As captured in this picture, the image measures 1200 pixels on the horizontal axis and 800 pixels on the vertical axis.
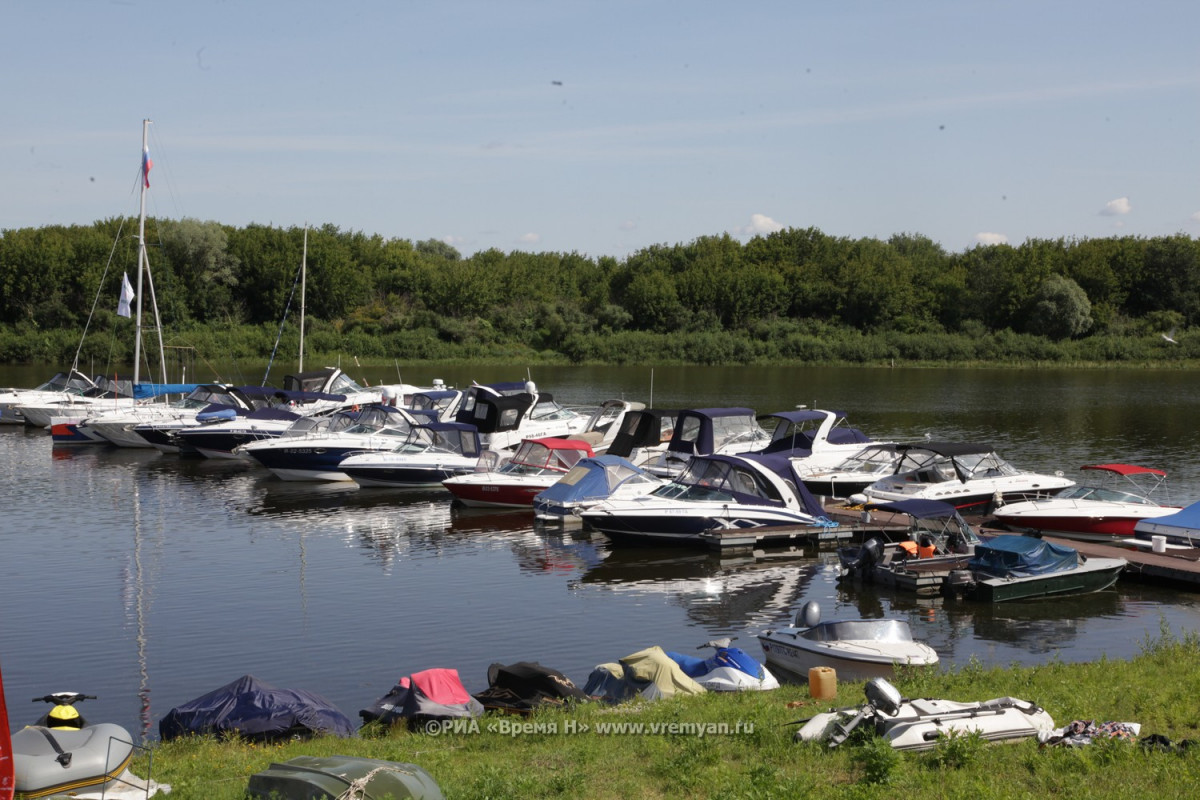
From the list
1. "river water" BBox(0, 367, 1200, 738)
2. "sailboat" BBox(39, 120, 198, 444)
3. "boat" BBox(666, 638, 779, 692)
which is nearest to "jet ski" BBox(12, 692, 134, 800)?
"river water" BBox(0, 367, 1200, 738)

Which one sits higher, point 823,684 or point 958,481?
point 958,481

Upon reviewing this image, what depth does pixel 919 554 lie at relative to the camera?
83.8 ft

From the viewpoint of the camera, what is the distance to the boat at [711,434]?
38.7 m

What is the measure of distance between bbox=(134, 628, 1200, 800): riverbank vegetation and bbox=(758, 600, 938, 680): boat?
1.55m

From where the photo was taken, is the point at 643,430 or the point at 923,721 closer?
the point at 923,721

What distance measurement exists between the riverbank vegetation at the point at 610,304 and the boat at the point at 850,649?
8693cm

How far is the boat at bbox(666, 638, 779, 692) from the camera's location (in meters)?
16.5

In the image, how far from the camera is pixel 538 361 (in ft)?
362

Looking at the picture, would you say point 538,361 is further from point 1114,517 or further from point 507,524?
point 1114,517

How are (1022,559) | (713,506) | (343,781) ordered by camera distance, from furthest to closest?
(713,506) → (1022,559) → (343,781)

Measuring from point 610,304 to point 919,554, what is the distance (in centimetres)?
9955

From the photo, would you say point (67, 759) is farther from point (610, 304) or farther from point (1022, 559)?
point (610, 304)

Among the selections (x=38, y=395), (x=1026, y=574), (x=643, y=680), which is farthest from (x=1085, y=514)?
(x=38, y=395)

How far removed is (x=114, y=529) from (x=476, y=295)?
3502 inches
